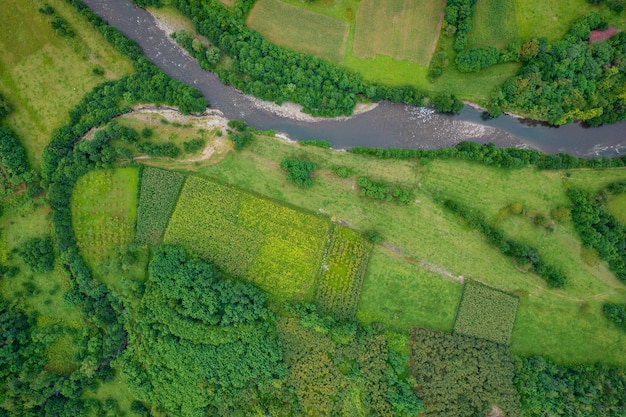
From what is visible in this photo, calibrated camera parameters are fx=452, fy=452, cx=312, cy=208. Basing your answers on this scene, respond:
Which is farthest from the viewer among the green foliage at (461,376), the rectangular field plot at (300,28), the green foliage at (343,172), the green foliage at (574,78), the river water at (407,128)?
the river water at (407,128)

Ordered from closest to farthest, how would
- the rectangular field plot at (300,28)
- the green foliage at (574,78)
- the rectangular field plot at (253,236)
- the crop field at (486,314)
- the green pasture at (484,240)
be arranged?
the green foliage at (574,78) < the crop field at (486,314) < the green pasture at (484,240) < the rectangular field plot at (253,236) < the rectangular field plot at (300,28)

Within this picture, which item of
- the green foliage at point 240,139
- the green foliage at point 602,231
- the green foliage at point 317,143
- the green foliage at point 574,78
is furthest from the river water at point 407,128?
the green foliage at point 602,231

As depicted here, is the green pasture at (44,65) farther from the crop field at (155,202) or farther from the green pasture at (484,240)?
the green pasture at (484,240)

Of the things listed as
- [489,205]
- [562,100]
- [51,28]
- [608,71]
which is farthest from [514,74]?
[51,28]

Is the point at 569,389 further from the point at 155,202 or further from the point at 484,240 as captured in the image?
the point at 155,202

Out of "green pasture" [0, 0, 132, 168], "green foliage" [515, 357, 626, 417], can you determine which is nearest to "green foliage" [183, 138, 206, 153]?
"green pasture" [0, 0, 132, 168]
